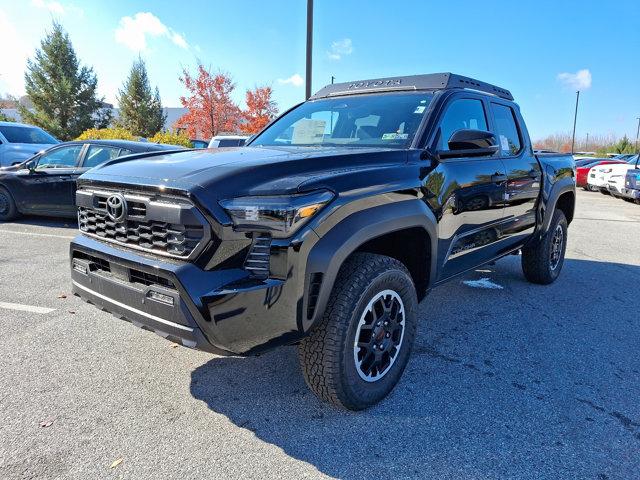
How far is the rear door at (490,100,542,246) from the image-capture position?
13.3ft

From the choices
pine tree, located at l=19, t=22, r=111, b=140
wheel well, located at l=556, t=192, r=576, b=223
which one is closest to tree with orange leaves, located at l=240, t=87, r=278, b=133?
pine tree, located at l=19, t=22, r=111, b=140

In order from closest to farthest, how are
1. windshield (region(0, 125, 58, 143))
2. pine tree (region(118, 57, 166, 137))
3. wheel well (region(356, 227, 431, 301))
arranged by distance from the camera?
wheel well (region(356, 227, 431, 301)) < windshield (region(0, 125, 58, 143)) < pine tree (region(118, 57, 166, 137))

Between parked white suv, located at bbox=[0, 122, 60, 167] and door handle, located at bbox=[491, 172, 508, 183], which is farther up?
parked white suv, located at bbox=[0, 122, 60, 167]

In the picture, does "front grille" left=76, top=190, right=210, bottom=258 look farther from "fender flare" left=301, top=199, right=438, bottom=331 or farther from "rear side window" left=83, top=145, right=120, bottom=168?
"rear side window" left=83, top=145, right=120, bottom=168

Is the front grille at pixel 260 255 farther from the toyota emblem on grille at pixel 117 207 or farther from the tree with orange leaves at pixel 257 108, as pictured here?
the tree with orange leaves at pixel 257 108

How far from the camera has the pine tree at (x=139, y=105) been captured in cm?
3488

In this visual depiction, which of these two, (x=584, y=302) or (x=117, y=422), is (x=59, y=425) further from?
(x=584, y=302)

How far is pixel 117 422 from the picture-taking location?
2520 millimetres

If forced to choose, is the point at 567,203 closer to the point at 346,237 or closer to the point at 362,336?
the point at 362,336

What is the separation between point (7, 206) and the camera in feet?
27.5

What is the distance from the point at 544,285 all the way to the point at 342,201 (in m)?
4.01

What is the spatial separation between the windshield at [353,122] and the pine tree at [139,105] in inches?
1331

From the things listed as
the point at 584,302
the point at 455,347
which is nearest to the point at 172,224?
the point at 455,347

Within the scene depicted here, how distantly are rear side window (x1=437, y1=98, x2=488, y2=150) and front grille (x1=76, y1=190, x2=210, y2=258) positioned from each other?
1.81 m
